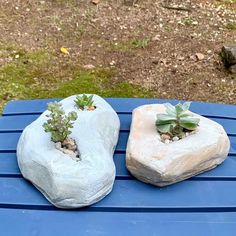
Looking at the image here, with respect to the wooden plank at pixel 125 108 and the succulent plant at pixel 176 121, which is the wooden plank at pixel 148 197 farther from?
the wooden plank at pixel 125 108

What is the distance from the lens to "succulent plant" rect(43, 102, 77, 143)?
1591 millimetres

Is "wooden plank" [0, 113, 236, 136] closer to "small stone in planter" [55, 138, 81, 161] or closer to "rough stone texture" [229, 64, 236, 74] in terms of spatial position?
"small stone in planter" [55, 138, 81, 161]

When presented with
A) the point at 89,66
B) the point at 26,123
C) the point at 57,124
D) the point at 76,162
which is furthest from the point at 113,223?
the point at 89,66

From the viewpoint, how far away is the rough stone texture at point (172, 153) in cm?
158

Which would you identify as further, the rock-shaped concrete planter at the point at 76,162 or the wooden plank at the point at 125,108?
the wooden plank at the point at 125,108

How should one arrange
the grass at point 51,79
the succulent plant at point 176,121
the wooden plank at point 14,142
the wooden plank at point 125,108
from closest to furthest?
1. the succulent plant at point 176,121
2. the wooden plank at point 14,142
3. the wooden plank at point 125,108
4. the grass at point 51,79

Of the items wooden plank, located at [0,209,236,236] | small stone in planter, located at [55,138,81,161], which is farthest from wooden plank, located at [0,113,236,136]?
wooden plank, located at [0,209,236,236]

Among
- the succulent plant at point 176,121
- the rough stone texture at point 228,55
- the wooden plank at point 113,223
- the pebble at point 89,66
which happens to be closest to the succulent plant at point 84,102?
the succulent plant at point 176,121

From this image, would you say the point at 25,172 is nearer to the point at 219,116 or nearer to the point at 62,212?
the point at 62,212

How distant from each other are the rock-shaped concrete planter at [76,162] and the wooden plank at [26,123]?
0.48 feet

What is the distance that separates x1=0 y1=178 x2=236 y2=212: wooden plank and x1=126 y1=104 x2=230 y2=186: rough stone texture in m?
0.04

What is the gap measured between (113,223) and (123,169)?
0.80ft

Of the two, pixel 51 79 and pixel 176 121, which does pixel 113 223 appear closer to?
pixel 176 121

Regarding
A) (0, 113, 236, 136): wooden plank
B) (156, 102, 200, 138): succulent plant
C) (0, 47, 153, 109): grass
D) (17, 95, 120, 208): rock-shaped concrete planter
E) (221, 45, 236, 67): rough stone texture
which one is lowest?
(0, 47, 153, 109): grass
